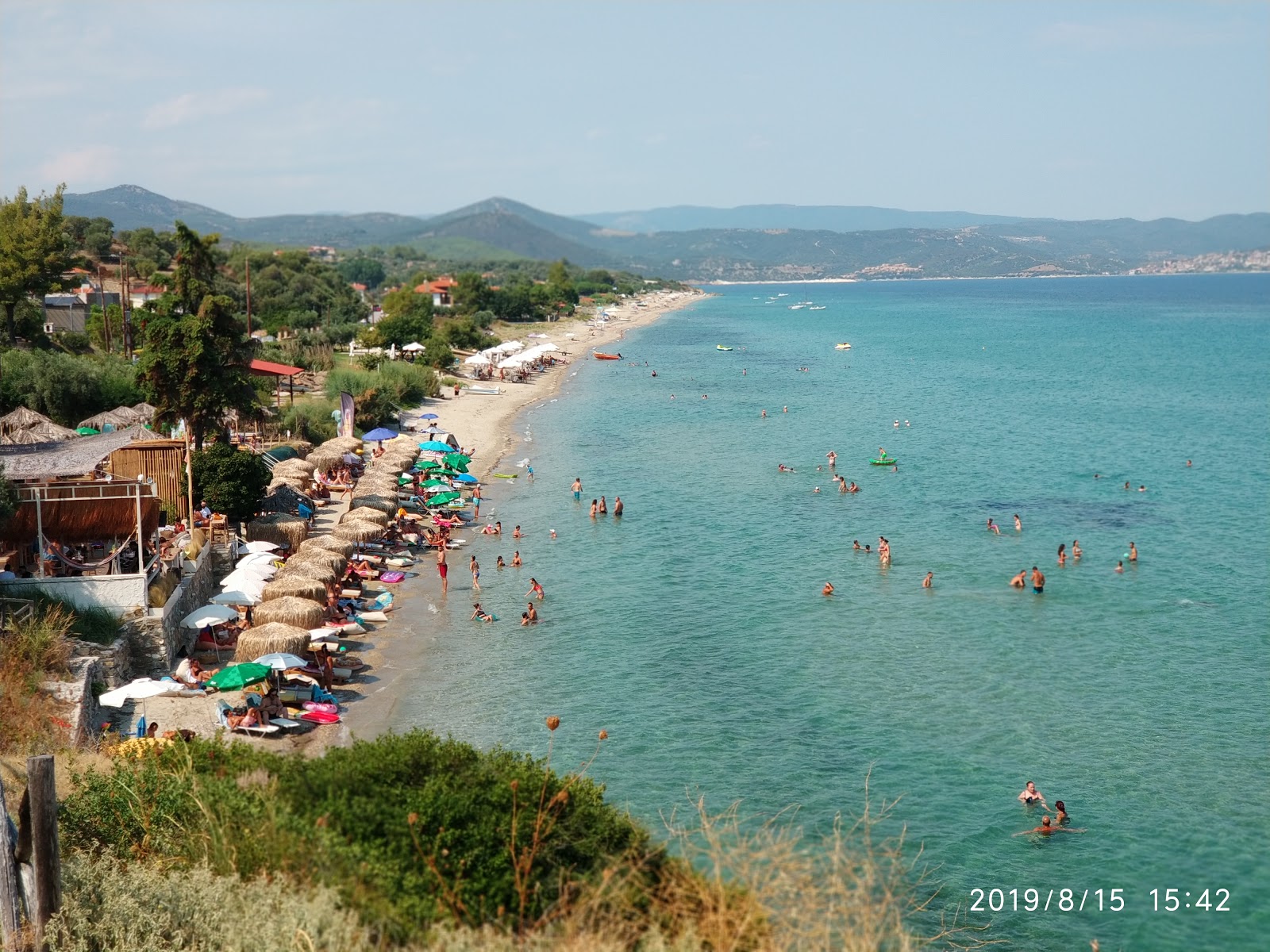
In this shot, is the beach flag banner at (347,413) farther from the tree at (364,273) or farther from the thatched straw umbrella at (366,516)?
the tree at (364,273)

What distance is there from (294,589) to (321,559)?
2.54 meters

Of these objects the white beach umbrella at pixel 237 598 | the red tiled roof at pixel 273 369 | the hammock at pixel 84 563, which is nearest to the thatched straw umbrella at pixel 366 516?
the white beach umbrella at pixel 237 598

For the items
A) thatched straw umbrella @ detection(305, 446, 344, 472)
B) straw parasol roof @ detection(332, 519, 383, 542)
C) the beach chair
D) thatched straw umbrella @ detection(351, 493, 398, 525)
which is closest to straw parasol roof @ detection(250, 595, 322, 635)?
the beach chair

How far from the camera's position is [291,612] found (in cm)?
2095

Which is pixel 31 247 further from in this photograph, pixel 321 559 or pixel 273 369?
pixel 321 559

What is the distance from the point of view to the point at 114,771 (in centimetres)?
1145

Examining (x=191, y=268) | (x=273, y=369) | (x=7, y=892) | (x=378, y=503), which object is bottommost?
(x=378, y=503)

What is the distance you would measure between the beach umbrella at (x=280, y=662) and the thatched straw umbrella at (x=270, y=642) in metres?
0.44

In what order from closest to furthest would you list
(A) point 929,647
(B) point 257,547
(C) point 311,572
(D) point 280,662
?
(D) point 280,662 → (A) point 929,647 → (C) point 311,572 → (B) point 257,547

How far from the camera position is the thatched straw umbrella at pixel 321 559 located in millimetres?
24156

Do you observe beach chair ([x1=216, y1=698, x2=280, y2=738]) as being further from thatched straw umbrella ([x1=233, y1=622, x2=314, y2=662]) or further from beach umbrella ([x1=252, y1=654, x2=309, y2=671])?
thatched straw umbrella ([x1=233, y1=622, x2=314, y2=662])

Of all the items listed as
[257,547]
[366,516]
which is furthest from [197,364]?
[366,516]

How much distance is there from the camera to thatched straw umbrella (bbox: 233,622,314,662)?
19.6m

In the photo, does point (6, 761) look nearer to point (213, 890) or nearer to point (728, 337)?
point (213, 890)
